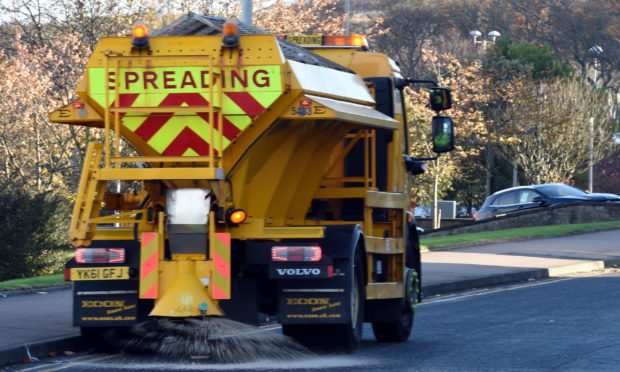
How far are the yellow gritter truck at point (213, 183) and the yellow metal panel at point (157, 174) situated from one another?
0.04 feet

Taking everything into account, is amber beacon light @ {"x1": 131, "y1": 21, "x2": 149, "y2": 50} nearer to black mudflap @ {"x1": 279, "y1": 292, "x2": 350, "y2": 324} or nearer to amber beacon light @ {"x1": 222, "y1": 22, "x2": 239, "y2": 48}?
amber beacon light @ {"x1": 222, "y1": 22, "x2": 239, "y2": 48}

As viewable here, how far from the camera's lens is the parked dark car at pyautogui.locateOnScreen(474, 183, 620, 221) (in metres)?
36.6

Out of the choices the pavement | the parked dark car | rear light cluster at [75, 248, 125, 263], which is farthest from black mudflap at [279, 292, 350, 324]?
the parked dark car

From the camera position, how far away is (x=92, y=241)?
10.1 meters

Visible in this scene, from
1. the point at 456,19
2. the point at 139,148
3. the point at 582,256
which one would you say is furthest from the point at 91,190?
the point at 456,19

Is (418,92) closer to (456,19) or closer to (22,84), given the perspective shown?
(22,84)

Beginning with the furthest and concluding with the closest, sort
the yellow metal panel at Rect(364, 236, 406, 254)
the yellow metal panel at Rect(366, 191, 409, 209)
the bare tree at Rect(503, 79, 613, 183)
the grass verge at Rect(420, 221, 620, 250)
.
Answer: the bare tree at Rect(503, 79, 613, 183), the grass verge at Rect(420, 221, 620, 250), the yellow metal panel at Rect(366, 191, 409, 209), the yellow metal panel at Rect(364, 236, 406, 254)

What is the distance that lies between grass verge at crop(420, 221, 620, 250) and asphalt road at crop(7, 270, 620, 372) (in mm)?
9858

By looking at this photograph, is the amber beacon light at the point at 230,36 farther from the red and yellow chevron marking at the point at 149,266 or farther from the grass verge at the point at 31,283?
the grass verge at the point at 31,283

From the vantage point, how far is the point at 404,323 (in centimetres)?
1236

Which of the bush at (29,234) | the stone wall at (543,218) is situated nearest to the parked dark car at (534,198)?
the stone wall at (543,218)

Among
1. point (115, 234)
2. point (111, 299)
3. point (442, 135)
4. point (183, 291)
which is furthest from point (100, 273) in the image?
point (442, 135)

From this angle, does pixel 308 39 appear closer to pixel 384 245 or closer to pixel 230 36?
pixel 384 245

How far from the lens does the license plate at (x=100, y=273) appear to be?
995 centimetres
